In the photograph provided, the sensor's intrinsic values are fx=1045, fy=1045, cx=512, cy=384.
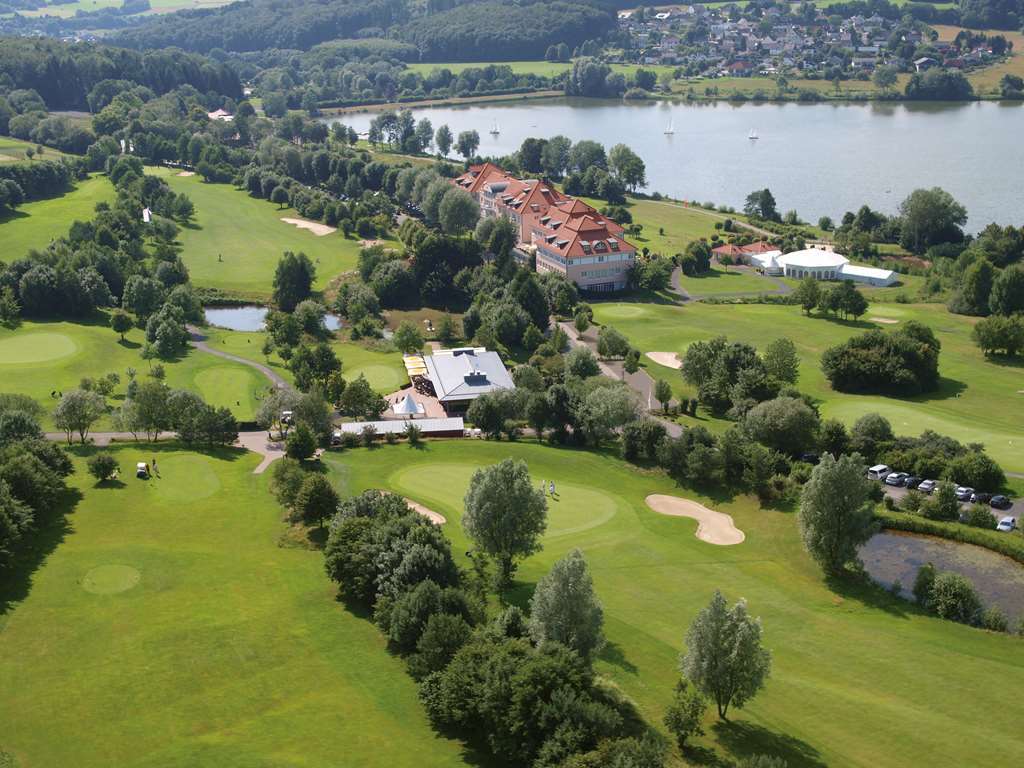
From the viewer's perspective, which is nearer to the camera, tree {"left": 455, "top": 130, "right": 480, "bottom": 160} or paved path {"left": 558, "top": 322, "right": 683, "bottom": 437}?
paved path {"left": 558, "top": 322, "right": 683, "bottom": 437}

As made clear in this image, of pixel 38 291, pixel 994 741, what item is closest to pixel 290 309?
pixel 38 291

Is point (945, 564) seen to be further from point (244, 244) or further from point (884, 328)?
point (244, 244)

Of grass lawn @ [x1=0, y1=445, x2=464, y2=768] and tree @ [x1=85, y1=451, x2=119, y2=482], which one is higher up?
tree @ [x1=85, y1=451, x2=119, y2=482]

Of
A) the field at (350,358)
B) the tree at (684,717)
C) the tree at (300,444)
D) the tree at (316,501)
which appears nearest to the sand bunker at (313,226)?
the field at (350,358)

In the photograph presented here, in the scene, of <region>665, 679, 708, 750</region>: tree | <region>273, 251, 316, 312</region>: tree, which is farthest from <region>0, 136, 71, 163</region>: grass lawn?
<region>665, 679, 708, 750</region>: tree

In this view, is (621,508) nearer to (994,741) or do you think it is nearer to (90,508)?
(994,741)

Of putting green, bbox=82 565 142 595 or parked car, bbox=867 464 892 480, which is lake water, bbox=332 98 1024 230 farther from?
putting green, bbox=82 565 142 595
